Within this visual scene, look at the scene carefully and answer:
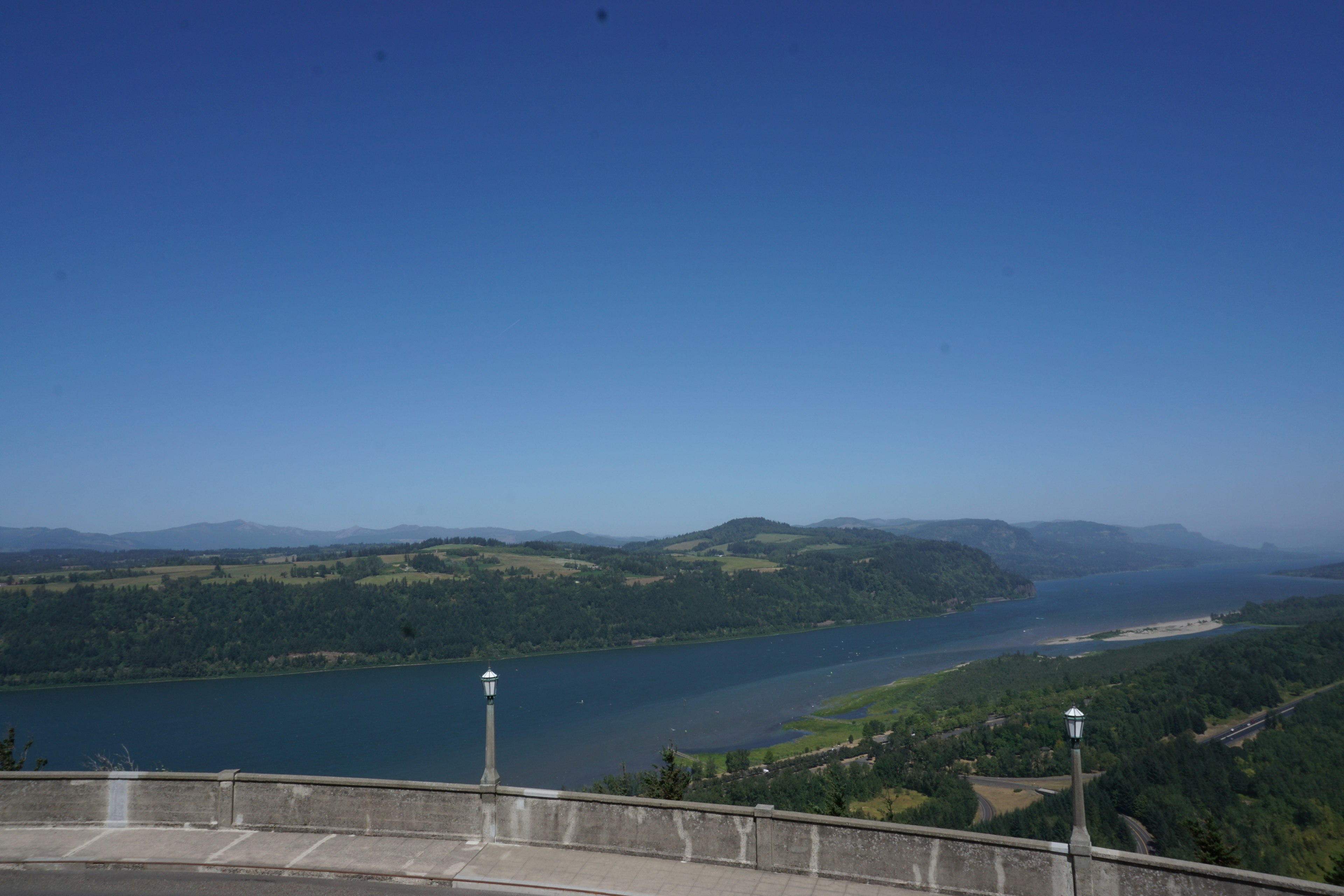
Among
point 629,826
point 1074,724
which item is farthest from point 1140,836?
point 629,826

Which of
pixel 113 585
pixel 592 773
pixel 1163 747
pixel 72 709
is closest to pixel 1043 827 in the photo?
pixel 1163 747

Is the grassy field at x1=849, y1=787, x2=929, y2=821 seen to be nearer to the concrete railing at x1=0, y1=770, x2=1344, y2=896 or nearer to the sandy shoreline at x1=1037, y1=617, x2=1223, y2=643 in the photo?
the concrete railing at x1=0, y1=770, x2=1344, y2=896

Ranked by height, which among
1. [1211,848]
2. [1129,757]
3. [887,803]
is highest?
[1211,848]

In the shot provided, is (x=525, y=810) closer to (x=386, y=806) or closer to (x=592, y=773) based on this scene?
(x=386, y=806)

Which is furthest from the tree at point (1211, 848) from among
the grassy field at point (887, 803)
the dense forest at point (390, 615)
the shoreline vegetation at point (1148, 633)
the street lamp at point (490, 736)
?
the shoreline vegetation at point (1148, 633)

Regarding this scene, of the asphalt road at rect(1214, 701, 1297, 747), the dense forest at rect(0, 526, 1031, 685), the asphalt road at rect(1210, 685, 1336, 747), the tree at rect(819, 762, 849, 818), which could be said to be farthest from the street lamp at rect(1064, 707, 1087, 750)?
the dense forest at rect(0, 526, 1031, 685)

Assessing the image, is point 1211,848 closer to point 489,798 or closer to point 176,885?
point 489,798
